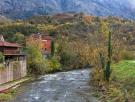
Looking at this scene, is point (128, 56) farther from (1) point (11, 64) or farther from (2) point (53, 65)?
Answer: (1) point (11, 64)

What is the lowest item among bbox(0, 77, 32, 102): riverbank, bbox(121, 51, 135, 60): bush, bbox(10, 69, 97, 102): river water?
bbox(10, 69, 97, 102): river water

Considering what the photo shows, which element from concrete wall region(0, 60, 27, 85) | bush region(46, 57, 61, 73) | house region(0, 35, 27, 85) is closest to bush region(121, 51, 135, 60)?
bush region(46, 57, 61, 73)

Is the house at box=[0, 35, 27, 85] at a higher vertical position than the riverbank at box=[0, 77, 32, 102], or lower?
higher

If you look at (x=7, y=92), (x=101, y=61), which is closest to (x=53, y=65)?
(x=101, y=61)

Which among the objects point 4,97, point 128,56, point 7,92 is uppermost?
point 128,56

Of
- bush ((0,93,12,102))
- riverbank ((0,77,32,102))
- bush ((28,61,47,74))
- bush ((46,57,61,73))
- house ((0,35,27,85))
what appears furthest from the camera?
bush ((46,57,61,73))

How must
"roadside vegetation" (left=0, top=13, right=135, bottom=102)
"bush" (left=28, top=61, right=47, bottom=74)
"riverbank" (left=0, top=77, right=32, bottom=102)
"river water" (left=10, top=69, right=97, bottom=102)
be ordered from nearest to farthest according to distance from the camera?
"river water" (left=10, top=69, right=97, bottom=102), "riverbank" (left=0, top=77, right=32, bottom=102), "roadside vegetation" (left=0, top=13, right=135, bottom=102), "bush" (left=28, top=61, right=47, bottom=74)

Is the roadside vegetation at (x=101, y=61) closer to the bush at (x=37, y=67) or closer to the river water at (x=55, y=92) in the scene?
the bush at (x=37, y=67)

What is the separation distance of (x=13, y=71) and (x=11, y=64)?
1792mm

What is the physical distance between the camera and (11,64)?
79812mm

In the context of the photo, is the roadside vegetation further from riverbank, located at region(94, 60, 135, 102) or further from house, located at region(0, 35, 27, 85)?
house, located at region(0, 35, 27, 85)

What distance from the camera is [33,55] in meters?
100

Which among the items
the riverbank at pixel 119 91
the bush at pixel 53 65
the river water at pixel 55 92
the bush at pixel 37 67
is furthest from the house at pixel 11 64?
the riverbank at pixel 119 91

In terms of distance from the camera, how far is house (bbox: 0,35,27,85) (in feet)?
243
